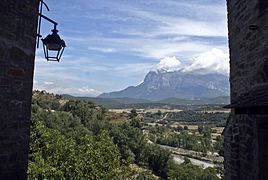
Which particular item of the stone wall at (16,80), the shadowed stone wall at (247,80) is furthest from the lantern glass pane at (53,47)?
the shadowed stone wall at (247,80)

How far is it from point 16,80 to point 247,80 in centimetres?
440

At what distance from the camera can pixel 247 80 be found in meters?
6.41

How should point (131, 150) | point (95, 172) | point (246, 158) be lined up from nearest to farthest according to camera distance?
point (246, 158), point (95, 172), point (131, 150)

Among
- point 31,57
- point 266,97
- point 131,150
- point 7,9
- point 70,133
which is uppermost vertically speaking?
point 7,9

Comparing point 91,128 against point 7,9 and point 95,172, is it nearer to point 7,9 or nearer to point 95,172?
point 95,172

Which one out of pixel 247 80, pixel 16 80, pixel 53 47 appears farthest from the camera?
→ pixel 247 80

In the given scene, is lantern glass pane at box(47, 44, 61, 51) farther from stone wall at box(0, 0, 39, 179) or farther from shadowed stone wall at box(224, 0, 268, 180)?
shadowed stone wall at box(224, 0, 268, 180)

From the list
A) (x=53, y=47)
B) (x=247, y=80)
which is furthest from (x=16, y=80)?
(x=247, y=80)

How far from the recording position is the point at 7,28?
181 inches

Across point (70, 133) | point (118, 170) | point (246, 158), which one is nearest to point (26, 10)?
point (246, 158)

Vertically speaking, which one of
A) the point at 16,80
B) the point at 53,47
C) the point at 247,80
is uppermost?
the point at 53,47

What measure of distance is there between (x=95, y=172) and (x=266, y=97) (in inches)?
447

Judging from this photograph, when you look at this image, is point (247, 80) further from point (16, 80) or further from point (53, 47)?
point (16, 80)

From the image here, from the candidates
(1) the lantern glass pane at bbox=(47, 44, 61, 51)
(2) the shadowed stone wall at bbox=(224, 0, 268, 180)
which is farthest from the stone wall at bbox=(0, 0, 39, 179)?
(2) the shadowed stone wall at bbox=(224, 0, 268, 180)
